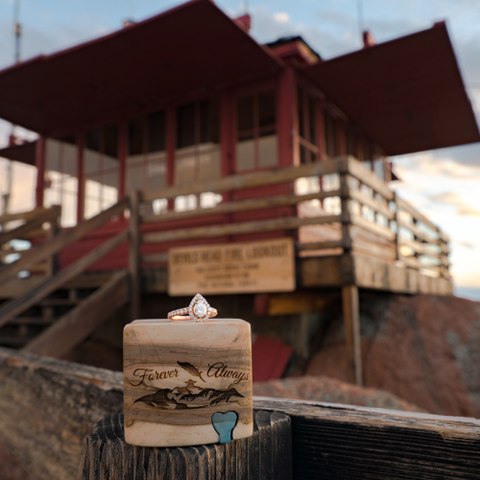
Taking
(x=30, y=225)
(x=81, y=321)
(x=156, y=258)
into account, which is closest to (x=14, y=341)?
(x=81, y=321)

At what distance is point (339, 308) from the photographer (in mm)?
6699

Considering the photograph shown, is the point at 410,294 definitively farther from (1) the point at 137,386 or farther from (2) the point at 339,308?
(1) the point at 137,386

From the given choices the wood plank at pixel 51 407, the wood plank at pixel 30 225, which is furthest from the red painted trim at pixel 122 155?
the wood plank at pixel 51 407

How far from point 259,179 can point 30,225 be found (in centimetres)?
342

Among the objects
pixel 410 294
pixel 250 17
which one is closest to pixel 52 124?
pixel 250 17

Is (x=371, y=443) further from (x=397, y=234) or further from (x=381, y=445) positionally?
(x=397, y=234)

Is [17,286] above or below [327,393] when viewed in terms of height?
above

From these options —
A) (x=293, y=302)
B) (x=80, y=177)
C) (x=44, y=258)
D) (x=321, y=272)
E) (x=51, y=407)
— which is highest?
(x=80, y=177)

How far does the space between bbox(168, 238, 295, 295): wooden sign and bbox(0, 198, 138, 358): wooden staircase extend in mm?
787

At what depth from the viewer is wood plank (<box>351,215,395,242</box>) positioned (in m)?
4.79

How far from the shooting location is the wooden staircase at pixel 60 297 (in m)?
4.55

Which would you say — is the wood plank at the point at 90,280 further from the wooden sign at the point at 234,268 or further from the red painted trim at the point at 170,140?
the red painted trim at the point at 170,140

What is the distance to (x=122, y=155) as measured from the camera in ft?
27.3

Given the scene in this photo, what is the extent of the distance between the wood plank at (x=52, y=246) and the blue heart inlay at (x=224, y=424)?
4296mm
